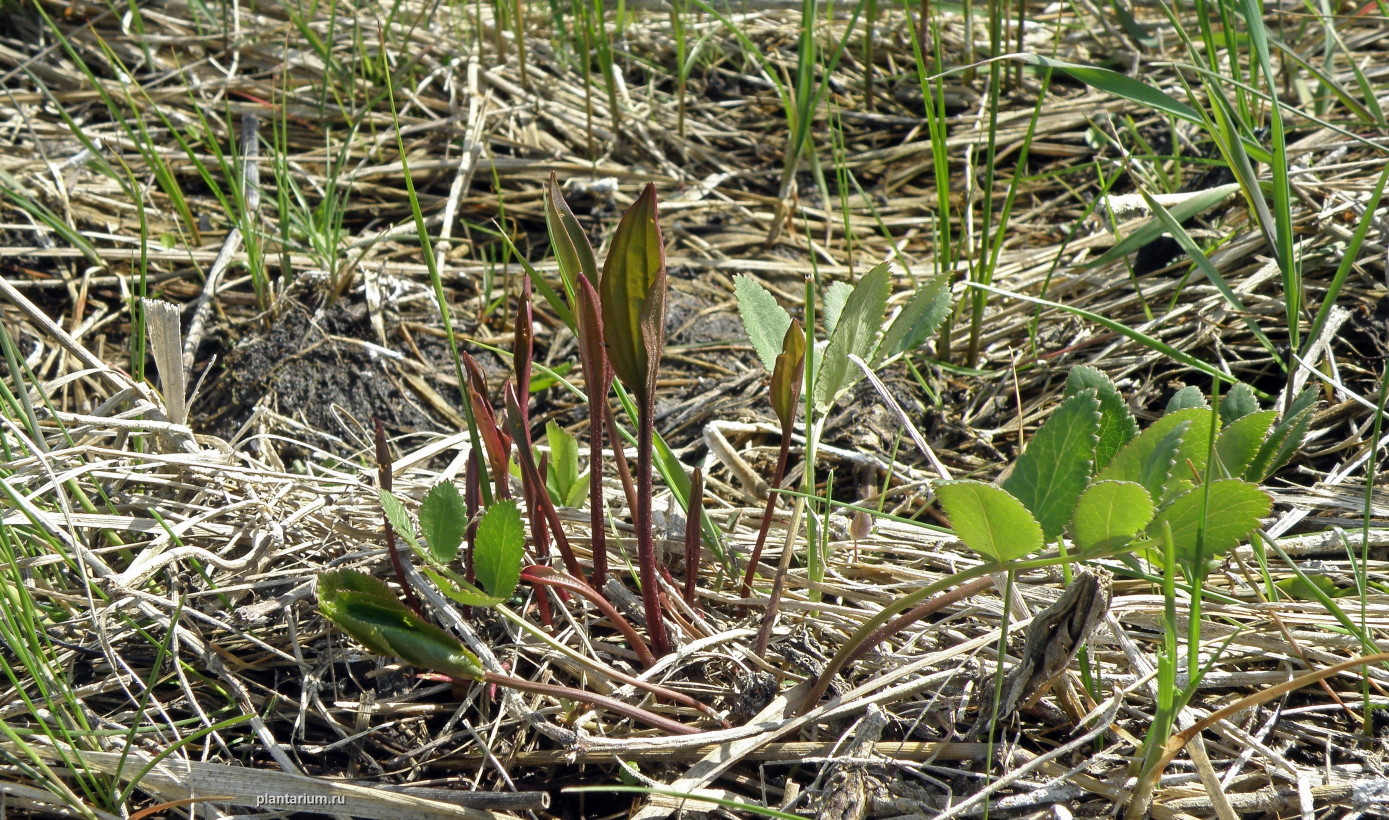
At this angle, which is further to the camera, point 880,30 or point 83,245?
point 880,30

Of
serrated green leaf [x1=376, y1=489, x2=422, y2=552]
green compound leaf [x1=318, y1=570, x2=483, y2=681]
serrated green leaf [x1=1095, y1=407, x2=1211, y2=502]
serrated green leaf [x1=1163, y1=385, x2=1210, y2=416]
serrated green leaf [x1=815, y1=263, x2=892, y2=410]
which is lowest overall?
green compound leaf [x1=318, y1=570, x2=483, y2=681]

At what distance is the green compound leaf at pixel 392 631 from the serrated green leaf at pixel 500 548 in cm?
7

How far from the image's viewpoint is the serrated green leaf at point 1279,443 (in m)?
1.22

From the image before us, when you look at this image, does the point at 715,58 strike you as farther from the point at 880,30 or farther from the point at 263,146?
the point at 263,146

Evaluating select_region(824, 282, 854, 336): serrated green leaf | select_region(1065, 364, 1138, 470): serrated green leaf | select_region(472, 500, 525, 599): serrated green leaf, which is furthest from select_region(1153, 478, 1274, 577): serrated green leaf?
select_region(472, 500, 525, 599): serrated green leaf

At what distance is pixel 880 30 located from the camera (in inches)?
125

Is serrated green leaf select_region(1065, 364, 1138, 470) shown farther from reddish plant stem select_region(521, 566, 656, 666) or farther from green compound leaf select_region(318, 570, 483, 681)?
green compound leaf select_region(318, 570, 483, 681)

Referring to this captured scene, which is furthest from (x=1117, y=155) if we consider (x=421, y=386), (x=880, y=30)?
(x=421, y=386)

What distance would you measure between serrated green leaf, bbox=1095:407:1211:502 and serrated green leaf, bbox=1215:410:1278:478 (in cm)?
5

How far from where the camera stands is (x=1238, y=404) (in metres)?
1.30

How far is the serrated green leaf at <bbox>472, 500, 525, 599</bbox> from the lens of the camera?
1024 millimetres

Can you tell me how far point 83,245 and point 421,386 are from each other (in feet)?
2.38

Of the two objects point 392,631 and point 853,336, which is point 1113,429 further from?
point 392,631

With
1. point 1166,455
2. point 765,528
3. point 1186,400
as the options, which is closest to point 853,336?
point 765,528
